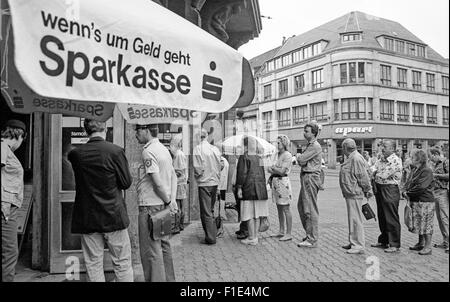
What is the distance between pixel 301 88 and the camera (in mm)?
43469

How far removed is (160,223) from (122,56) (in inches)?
77.0

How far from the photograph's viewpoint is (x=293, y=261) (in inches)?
201

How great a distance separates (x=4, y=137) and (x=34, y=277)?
79.9 inches

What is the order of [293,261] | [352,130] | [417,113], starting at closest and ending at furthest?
1. [293,261]
2. [352,130]
3. [417,113]

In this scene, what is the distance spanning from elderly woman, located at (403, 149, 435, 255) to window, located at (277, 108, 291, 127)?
40073 mm

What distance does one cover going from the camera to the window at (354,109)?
3875 cm

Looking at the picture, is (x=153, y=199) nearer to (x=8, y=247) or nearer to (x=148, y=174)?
(x=148, y=174)

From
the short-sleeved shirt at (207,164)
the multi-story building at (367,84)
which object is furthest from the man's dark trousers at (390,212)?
the multi-story building at (367,84)

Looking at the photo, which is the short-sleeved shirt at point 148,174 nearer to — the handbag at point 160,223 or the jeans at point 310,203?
the handbag at point 160,223

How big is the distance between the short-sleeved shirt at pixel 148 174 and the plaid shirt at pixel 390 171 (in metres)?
3.85

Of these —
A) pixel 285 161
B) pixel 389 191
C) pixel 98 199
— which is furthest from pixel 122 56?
pixel 389 191

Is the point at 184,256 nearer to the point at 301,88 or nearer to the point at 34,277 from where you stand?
the point at 34,277

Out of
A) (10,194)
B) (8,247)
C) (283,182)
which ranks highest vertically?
(10,194)
